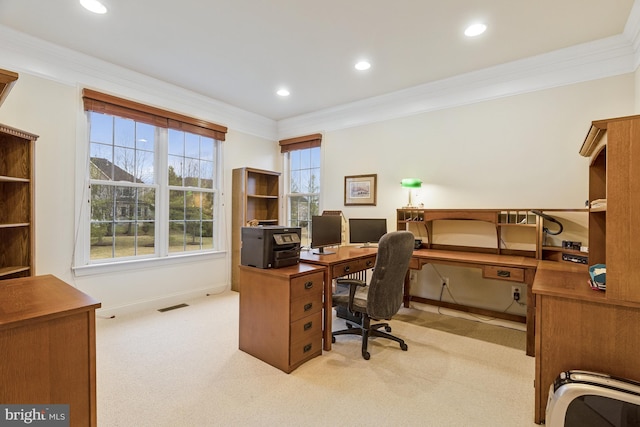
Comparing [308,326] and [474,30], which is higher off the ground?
Result: [474,30]

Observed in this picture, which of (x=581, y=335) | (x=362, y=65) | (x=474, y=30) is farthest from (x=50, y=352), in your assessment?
(x=474, y=30)

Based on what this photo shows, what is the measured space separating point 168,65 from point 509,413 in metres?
4.20

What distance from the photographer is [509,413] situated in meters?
1.84

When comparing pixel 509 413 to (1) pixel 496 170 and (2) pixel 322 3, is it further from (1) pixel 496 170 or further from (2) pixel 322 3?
(2) pixel 322 3

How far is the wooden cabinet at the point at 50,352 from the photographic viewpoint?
3.65ft

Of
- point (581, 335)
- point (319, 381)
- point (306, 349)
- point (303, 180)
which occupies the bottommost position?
point (319, 381)

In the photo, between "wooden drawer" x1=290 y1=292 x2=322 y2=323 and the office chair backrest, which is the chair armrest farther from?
"wooden drawer" x1=290 y1=292 x2=322 y2=323

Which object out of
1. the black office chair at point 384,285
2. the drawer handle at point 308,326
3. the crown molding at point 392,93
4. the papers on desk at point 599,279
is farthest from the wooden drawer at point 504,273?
the crown molding at point 392,93

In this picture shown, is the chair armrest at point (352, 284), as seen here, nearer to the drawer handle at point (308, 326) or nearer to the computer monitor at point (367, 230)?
the drawer handle at point (308, 326)

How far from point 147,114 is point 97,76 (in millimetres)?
574

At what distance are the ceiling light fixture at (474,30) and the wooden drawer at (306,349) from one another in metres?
2.86

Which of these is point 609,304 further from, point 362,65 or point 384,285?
point 362,65

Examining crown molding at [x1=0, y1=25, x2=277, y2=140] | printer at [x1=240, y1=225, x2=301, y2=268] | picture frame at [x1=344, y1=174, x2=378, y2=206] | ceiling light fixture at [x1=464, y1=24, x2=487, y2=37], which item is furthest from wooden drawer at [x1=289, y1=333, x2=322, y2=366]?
crown molding at [x1=0, y1=25, x2=277, y2=140]

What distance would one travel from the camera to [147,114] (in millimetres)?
3645
